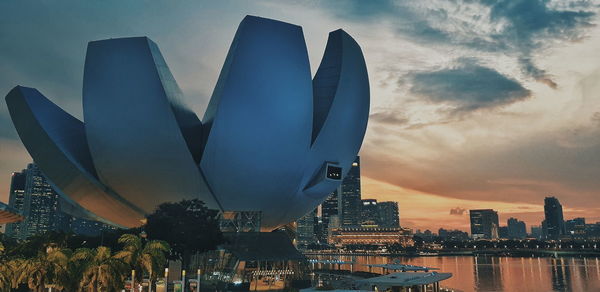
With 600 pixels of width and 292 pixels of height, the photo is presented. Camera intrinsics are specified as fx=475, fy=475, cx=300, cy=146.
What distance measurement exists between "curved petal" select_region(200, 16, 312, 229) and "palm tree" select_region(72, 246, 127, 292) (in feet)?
43.3

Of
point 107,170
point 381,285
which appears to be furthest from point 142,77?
point 381,285

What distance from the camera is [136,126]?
33844 millimetres

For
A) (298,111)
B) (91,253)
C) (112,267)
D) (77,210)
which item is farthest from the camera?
(77,210)

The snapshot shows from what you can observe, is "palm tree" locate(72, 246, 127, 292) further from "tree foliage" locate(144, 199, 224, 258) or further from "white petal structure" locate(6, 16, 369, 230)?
"white petal structure" locate(6, 16, 369, 230)

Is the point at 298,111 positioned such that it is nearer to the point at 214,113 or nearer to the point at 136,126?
the point at 214,113

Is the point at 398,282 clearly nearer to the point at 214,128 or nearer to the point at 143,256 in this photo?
the point at 214,128

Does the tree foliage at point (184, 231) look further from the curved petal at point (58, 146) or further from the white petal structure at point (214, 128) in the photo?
the curved petal at point (58, 146)

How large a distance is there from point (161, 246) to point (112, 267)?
3218 mm

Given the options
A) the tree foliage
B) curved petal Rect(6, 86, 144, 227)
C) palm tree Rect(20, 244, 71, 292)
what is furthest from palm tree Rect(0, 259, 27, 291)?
curved petal Rect(6, 86, 144, 227)

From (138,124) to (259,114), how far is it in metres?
8.63

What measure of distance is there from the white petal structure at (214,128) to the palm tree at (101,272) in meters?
A: 12.6

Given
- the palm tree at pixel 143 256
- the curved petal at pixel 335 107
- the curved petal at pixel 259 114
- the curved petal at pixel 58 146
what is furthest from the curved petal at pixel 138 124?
the palm tree at pixel 143 256

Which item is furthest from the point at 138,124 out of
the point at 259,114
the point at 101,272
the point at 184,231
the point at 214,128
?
the point at 101,272

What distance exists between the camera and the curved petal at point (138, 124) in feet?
107
